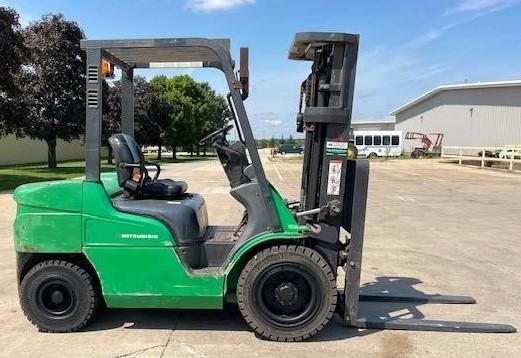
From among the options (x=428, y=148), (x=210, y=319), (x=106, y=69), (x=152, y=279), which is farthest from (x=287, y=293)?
(x=428, y=148)

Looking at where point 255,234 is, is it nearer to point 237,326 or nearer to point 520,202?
point 237,326

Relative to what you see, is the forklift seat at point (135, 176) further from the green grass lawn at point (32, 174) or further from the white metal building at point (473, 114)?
the white metal building at point (473, 114)

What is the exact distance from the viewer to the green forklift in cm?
469

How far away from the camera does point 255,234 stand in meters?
4.79

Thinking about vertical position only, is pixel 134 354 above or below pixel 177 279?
below

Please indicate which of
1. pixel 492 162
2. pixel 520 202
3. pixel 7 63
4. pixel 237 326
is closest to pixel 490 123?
pixel 492 162

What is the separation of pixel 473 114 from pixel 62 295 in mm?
55681

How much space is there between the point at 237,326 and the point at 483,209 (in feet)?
38.9

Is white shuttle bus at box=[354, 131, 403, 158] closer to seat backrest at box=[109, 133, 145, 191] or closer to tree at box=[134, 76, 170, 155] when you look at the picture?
tree at box=[134, 76, 170, 155]

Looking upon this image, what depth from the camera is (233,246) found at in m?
5.04

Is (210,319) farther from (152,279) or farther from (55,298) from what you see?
(55,298)

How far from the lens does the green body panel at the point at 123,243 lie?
473 cm

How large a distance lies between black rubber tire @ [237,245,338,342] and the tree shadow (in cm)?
21

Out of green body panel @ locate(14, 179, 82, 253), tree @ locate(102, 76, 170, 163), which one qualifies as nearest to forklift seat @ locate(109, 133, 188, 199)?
green body panel @ locate(14, 179, 82, 253)
